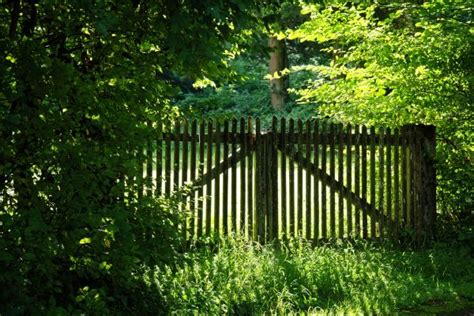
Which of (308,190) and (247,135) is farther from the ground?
(247,135)

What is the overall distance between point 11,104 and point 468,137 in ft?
23.2

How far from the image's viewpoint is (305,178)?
926 centimetres

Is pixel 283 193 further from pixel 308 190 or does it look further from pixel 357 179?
pixel 357 179

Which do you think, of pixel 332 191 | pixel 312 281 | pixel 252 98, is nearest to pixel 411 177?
pixel 332 191

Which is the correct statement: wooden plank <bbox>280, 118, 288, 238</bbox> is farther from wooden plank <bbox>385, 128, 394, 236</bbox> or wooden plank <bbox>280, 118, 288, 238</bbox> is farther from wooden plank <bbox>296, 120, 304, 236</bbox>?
wooden plank <bbox>385, 128, 394, 236</bbox>

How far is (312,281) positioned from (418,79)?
140 inches

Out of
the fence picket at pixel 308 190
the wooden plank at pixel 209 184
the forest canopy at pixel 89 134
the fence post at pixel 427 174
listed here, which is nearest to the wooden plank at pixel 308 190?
the fence picket at pixel 308 190

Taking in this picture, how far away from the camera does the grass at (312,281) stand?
6129 millimetres

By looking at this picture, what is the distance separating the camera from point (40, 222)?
3465 millimetres

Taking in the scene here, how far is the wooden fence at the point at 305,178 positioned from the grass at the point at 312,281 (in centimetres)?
47

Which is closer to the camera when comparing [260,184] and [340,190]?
[260,184]

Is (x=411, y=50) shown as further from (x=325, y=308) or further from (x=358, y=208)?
(x=325, y=308)

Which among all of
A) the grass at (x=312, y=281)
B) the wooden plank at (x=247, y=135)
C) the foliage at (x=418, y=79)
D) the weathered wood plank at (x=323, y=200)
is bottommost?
the grass at (x=312, y=281)

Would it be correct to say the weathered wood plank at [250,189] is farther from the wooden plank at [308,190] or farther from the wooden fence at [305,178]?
the wooden plank at [308,190]
